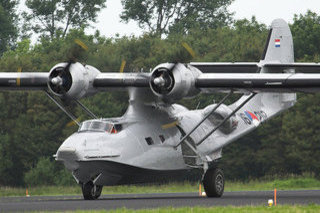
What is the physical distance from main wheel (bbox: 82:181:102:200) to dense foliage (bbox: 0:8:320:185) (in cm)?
1649

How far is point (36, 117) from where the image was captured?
54188mm

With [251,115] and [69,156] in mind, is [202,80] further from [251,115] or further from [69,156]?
[251,115]

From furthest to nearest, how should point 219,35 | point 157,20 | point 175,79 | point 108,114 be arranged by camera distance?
point 157,20 < point 219,35 < point 108,114 < point 175,79

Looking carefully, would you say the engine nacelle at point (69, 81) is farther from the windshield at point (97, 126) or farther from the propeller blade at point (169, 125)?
the propeller blade at point (169, 125)

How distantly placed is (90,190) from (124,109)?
26.0 meters

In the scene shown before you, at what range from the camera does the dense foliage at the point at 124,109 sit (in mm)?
48812

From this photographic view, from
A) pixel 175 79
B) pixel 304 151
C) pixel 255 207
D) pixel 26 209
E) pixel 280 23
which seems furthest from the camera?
pixel 304 151

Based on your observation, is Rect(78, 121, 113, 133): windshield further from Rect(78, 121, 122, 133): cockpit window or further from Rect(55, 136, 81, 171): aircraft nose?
Rect(55, 136, 81, 171): aircraft nose

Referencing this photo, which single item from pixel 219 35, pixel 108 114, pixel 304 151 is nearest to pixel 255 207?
pixel 304 151

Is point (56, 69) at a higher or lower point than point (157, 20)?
lower

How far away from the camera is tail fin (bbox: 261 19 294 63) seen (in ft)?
115

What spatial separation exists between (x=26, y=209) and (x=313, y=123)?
28597mm

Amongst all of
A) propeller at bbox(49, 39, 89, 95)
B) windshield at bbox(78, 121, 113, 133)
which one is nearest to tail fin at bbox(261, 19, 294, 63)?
propeller at bbox(49, 39, 89, 95)

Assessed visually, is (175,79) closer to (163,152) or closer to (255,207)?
(163,152)
